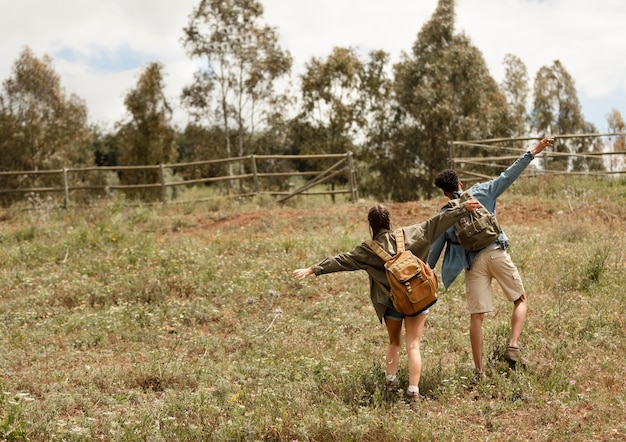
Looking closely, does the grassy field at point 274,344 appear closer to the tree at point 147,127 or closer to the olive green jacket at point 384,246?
the olive green jacket at point 384,246

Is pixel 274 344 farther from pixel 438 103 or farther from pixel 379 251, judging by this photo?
pixel 438 103

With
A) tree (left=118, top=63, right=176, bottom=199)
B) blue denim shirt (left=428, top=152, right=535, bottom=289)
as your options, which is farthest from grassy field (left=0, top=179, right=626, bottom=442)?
tree (left=118, top=63, right=176, bottom=199)

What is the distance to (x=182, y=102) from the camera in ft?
101

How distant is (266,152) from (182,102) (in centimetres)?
432

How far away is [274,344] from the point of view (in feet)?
24.7

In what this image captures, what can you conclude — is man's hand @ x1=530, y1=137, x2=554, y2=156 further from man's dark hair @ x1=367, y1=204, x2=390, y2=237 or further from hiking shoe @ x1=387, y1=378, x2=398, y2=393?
hiking shoe @ x1=387, y1=378, x2=398, y2=393

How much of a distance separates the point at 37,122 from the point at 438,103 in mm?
17750

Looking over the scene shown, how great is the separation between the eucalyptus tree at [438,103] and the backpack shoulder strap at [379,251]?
24.7 m

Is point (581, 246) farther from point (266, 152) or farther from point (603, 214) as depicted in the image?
point (266, 152)

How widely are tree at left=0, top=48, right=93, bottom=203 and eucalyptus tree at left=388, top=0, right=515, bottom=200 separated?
15.0m

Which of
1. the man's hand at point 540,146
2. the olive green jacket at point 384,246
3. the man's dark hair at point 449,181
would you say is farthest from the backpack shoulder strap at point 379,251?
the man's hand at point 540,146

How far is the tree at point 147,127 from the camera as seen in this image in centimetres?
2912

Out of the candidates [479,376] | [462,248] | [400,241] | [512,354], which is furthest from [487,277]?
[400,241]

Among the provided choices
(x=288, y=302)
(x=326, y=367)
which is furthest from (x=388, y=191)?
(x=326, y=367)
